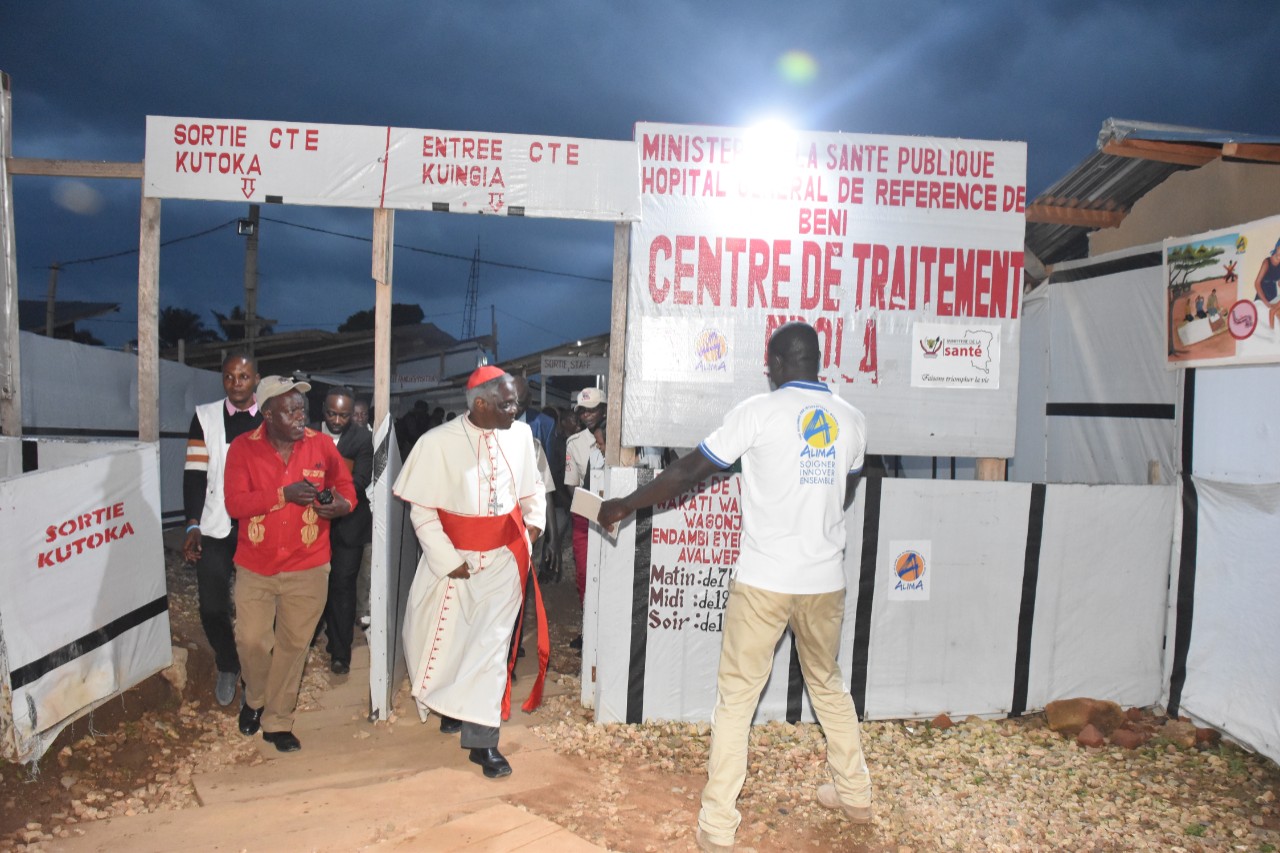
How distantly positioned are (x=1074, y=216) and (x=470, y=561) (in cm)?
487

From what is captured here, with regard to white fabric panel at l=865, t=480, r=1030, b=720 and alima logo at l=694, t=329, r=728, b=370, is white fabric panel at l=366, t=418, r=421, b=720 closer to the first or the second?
alima logo at l=694, t=329, r=728, b=370

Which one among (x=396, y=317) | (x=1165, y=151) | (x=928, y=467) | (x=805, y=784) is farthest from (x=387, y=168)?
(x=396, y=317)

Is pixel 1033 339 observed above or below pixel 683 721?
above

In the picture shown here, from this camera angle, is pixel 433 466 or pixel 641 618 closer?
pixel 433 466

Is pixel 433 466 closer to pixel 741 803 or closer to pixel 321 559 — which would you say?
pixel 321 559

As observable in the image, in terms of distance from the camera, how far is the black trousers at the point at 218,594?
16.0 feet

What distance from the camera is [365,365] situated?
2345 cm

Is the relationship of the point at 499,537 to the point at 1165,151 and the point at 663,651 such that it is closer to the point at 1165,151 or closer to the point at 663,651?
the point at 663,651

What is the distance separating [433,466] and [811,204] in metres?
2.55

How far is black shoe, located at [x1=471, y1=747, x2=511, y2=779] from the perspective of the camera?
4246 millimetres

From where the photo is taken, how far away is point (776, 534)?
361 cm

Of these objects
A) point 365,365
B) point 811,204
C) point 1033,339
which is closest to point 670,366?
point 811,204

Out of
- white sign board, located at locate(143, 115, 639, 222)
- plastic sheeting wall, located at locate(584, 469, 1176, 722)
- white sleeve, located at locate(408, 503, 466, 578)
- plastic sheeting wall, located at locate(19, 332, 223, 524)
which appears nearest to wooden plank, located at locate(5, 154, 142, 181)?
white sign board, located at locate(143, 115, 639, 222)

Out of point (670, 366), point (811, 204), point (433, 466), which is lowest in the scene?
point (433, 466)
